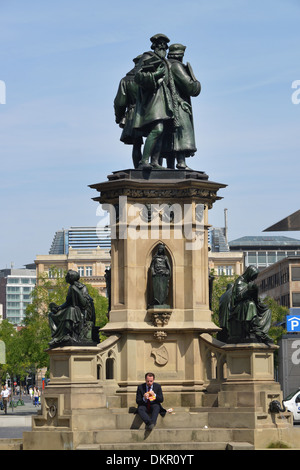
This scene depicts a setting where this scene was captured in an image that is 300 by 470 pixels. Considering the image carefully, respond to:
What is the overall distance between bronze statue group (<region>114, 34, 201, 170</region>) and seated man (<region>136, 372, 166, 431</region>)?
14.3 feet

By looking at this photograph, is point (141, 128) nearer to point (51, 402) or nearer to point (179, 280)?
point (179, 280)

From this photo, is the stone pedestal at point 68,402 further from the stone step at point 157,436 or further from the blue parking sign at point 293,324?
the blue parking sign at point 293,324

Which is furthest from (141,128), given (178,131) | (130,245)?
(130,245)

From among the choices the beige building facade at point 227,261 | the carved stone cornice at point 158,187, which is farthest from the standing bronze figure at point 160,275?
the beige building facade at point 227,261

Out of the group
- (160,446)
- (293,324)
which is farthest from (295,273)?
(160,446)

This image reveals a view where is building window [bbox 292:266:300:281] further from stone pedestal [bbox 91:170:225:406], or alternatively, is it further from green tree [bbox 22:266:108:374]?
stone pedestal [bbox 91:170:225:406]

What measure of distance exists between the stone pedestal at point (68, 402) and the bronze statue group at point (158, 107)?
4.00 meters

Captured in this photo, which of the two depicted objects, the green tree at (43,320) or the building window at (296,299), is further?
the building window at (296,299)

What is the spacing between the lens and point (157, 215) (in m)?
23.3

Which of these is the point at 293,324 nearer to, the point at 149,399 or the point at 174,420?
the point at 174,420

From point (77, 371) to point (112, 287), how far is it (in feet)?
7.02

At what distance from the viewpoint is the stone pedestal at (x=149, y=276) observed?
2280 centimetres

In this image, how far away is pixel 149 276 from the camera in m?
23.1
